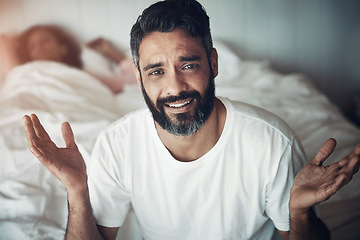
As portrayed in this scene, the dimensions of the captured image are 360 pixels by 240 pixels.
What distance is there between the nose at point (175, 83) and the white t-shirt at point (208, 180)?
0.51ft

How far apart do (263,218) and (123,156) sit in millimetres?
351

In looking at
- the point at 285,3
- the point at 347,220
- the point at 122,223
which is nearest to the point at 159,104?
the point at 122,223

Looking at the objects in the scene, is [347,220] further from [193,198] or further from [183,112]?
[183,112]

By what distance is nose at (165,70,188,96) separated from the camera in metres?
0.59

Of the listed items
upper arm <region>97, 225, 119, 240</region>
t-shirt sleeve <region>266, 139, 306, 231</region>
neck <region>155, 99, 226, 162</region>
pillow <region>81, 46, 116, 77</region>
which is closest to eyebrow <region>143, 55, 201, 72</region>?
neck <region>155, 99, 226, 162</region>

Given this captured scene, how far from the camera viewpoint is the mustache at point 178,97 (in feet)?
1.99

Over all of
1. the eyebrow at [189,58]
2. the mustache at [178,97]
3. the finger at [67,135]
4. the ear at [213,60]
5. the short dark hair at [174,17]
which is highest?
the short dark hair at [174,17]

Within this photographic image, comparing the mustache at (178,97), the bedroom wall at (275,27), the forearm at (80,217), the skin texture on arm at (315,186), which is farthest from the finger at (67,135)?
Answer: the bedroom wall at (275,27)

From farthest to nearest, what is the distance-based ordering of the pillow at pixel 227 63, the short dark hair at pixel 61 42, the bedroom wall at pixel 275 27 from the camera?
the pillow at pixel 227 63
the short dark hair at pixel 61 42
the bedroom wall at pixel 275 27

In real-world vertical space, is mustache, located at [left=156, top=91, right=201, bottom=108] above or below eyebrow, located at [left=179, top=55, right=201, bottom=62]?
below

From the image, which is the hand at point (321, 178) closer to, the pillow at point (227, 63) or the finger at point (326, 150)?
the finger at point (326, 150)

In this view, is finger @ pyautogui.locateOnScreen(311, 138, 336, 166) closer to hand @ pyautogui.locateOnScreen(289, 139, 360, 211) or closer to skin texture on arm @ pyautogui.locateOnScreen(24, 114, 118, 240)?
hand @ pyautogui.locateOnScreen(289, 139, 360, 211)

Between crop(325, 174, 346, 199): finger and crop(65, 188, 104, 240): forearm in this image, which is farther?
crop(65, 188, 104, 240): forearm

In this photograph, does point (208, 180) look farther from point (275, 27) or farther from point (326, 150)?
point (275, 27)
